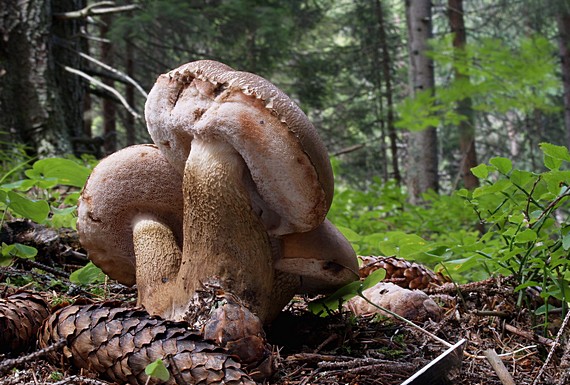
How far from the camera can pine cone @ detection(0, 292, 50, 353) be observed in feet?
4.44

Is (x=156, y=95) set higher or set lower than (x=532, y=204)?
higher

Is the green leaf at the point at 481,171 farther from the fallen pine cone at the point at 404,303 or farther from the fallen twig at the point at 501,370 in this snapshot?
the fallen twig at the point at 501,370

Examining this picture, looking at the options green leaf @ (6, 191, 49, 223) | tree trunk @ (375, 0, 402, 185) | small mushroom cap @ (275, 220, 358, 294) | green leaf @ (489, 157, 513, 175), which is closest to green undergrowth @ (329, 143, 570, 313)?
green leaf @ (489, 157, 513, 175)

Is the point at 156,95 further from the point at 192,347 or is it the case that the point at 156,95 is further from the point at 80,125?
the point at 80,125

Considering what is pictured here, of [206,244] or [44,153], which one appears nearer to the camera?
[206,244]

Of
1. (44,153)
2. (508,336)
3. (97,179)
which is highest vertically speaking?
(97,179)

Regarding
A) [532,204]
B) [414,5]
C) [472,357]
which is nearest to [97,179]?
[472,357]

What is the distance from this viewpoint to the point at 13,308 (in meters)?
1.41

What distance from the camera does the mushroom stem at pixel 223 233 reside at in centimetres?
153

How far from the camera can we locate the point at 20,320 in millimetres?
1391

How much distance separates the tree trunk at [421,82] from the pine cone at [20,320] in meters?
6.23

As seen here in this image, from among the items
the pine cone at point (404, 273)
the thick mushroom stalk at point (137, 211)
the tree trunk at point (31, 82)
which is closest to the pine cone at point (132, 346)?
the thick mushroom stalk at point (137, 211)

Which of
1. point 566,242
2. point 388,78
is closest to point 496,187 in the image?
point 566,242

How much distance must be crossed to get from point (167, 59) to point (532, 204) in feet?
29.8
